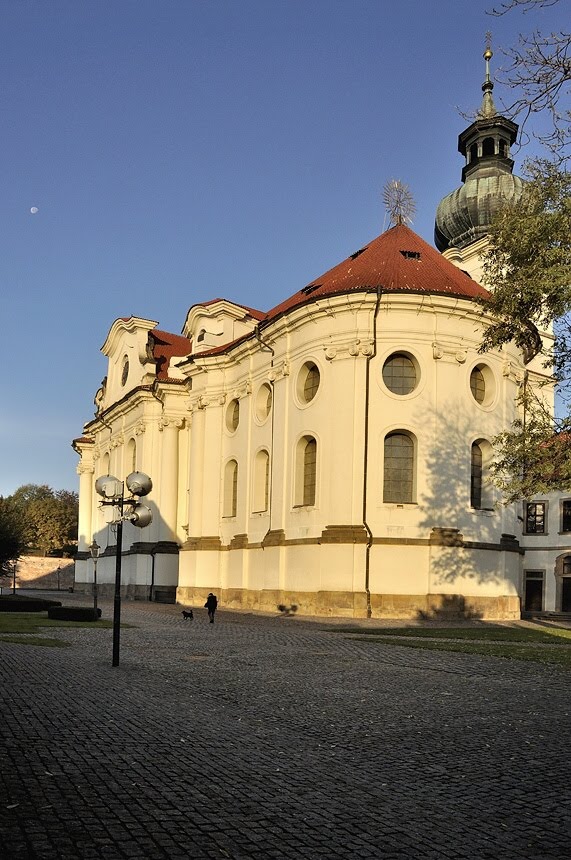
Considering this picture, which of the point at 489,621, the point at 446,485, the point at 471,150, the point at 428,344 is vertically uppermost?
the point at 471,150

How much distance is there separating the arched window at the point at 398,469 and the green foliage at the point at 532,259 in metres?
17.2

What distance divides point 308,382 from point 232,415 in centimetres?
926

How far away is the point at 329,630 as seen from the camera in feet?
91.1

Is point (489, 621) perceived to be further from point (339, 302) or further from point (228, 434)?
point (228, 434)

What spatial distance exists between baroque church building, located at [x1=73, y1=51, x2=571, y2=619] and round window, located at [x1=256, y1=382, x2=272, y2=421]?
80 mm

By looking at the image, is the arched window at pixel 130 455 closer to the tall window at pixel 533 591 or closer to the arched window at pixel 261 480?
the arched window at pixel 261 480

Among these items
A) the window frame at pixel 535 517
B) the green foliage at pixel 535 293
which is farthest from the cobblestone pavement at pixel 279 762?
the window frame at pixel 535 517

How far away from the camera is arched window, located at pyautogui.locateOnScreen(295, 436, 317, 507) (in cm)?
3925

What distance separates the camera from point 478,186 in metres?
53.5

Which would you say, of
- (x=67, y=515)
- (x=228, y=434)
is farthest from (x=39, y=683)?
(x=67, y=515)

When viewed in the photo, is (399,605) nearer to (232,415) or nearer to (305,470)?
(305,470)

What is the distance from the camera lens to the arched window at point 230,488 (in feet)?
156

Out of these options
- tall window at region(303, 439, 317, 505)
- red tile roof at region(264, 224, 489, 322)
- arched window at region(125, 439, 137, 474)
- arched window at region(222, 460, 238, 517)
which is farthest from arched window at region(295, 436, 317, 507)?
arched window at region(125, 439, 137, 474)

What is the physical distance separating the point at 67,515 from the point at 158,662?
106m
